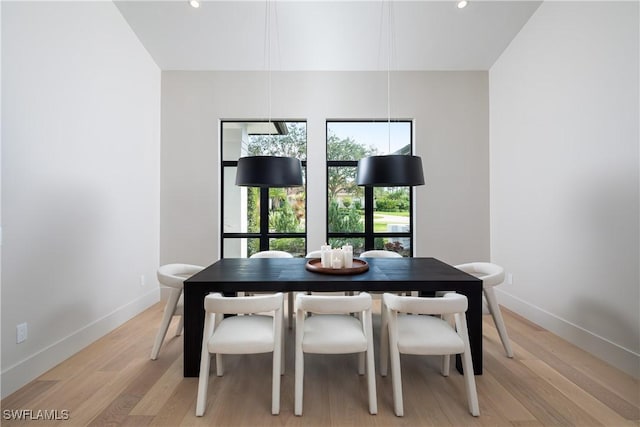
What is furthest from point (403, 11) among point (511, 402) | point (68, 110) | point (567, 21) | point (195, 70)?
point (511, 402)

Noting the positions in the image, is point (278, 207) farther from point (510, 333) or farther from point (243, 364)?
point (510, 333)

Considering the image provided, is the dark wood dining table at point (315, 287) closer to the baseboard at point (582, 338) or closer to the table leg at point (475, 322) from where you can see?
the table leg at point (475, 322)

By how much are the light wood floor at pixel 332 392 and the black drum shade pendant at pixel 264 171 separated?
4.78ft

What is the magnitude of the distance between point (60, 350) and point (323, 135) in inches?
138

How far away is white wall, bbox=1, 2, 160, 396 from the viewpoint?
209cm

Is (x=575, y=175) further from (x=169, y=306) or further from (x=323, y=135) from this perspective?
(x=169, y=306)

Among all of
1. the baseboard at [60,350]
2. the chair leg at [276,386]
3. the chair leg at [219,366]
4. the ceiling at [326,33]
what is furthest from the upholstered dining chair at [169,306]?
the ceiling at [326,33]

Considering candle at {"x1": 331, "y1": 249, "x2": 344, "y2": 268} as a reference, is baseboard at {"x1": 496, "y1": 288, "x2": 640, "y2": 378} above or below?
below

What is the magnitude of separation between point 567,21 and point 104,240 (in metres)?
4.94

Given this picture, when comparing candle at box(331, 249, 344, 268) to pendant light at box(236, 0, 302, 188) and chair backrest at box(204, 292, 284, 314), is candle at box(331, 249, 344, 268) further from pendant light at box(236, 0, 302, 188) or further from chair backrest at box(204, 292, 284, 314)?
chair backrest at box(204, 292, 284, 314)

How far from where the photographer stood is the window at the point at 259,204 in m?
4.27

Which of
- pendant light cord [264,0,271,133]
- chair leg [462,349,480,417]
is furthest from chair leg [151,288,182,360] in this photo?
chair leg [462,349,480,417]

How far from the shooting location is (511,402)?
191 centimetres

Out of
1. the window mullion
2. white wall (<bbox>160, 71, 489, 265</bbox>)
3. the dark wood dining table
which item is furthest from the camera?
the window mullion
